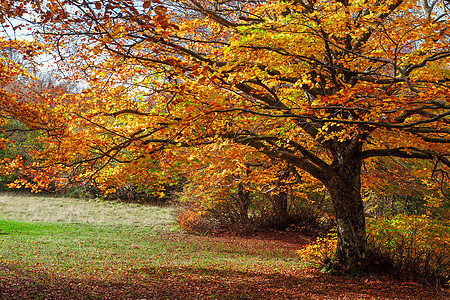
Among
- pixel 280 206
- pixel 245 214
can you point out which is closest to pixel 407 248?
pixel 280 206

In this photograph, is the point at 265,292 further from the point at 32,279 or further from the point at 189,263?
the point at 32,279

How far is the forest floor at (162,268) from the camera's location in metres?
5.82

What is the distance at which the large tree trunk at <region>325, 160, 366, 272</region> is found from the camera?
7539mm

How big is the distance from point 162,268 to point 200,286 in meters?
2.04

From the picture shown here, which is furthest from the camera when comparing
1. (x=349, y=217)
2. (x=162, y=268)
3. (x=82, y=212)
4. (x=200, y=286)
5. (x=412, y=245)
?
(x=82, y=212)

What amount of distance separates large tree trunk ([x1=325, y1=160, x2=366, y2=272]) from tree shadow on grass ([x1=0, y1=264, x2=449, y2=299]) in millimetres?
393

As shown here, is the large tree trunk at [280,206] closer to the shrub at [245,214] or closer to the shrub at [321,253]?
the shrub at [245,214]

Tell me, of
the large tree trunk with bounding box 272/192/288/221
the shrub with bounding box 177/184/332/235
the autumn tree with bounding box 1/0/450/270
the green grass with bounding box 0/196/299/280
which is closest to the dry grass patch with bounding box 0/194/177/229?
the green grass with bounding box 0/196/299/280

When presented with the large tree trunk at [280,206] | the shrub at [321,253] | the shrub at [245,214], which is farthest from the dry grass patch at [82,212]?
the shrub at [321,253]

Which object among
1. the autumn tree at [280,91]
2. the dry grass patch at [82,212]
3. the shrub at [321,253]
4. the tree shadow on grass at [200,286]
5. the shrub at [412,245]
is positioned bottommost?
the dry grass patch at [82,212]

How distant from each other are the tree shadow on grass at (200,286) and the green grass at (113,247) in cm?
50

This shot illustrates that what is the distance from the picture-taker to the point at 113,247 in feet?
37.5

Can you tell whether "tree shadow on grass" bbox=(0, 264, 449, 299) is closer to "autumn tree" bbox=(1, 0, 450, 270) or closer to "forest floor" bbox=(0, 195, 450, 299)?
"forest floor" bbox=(0, 195, 450, 299)

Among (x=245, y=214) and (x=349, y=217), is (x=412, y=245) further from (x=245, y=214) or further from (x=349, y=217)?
(x=245, y=214)
